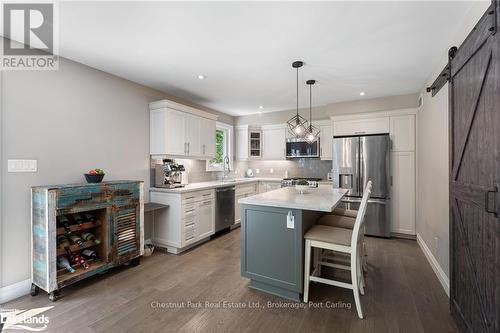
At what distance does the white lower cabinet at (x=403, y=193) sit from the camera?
3.97m

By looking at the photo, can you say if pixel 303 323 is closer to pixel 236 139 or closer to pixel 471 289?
pixel 471 289

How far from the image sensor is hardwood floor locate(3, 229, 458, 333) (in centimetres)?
187

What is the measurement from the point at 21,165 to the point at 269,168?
4458mm

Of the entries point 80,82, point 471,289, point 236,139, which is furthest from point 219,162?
point 471,289

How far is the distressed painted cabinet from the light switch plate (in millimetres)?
228

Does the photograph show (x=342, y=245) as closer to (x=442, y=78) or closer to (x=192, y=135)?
(x=442, y=78)

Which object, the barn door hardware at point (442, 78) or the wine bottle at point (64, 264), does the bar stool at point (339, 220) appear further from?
the wine bottle at point (64, 264)

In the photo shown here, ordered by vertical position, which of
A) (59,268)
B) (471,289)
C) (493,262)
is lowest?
(59,268)

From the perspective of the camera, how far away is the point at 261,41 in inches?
91.0

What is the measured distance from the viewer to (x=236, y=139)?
581cm

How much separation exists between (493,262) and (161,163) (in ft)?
12.6

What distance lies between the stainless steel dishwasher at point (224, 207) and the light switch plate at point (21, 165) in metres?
2.37

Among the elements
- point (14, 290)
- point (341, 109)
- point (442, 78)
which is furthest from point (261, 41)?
point (14, 290)

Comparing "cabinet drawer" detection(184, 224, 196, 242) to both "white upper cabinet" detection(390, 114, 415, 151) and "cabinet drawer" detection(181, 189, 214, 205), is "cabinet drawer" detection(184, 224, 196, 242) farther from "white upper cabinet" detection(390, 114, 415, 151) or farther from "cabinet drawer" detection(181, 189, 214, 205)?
"white upper cabinet" detection(390, 114, 415, 151)
